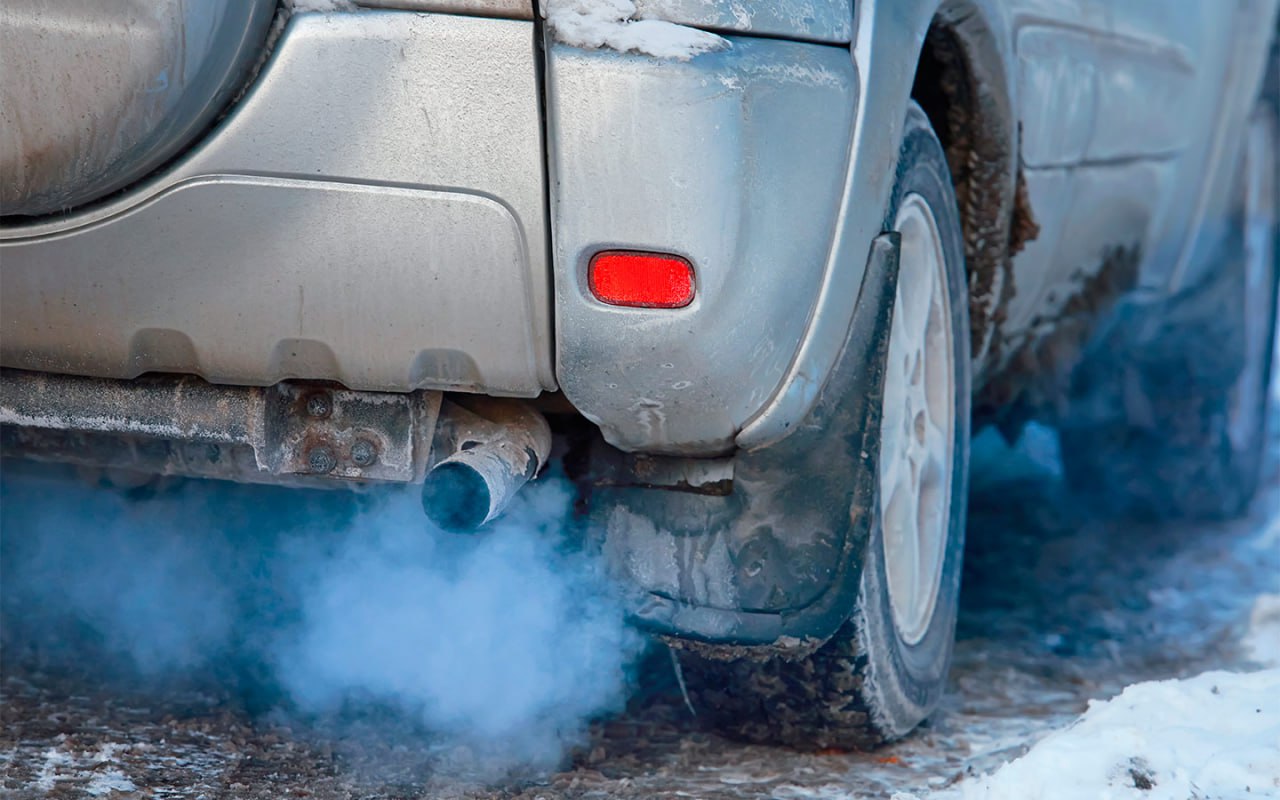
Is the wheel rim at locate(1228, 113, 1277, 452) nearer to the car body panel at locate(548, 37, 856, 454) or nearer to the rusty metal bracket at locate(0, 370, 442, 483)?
the car body panel at locate(548, 37, 856, 454)

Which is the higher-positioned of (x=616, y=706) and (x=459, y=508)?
(x=459, y=508)

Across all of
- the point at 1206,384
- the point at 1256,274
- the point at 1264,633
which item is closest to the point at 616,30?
the point at 1264,633

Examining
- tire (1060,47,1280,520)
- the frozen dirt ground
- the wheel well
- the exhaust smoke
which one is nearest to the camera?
the frozen dirt ground

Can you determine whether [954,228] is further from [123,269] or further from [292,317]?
[123,269]

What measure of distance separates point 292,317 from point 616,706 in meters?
0.99

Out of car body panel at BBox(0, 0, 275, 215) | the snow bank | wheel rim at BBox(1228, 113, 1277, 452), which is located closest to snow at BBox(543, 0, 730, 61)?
car body panel at BBox(0, 0, 275, 215)

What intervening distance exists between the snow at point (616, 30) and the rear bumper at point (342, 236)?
4 centimetres

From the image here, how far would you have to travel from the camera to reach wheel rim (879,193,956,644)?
2260 mm

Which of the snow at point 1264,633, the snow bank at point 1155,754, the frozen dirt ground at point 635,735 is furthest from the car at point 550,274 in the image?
the snow at point 1264,633

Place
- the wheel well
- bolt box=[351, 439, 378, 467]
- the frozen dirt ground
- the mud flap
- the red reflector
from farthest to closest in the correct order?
1. the wheel well
2. the frozen dirt ground
3. the mud flap
4. bolt box=[351, 439, 378, 467]
5. the red reflector

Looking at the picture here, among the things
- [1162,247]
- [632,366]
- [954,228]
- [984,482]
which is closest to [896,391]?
[954,228]

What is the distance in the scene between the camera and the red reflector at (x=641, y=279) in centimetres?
169

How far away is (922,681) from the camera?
2430 mm

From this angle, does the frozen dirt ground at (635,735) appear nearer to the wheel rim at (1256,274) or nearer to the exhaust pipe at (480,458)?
the exhaust pipe at (480,458)
